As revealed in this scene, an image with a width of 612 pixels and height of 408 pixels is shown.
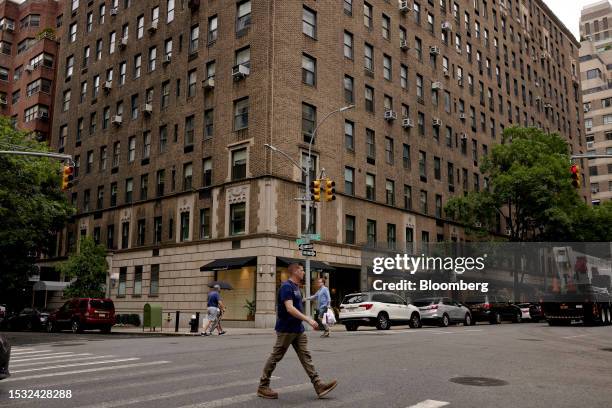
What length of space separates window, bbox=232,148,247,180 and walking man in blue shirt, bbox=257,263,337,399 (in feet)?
85.0

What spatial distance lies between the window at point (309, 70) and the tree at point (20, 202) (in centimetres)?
1546

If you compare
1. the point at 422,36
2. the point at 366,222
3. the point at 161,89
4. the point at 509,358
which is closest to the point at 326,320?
the point at 509,358

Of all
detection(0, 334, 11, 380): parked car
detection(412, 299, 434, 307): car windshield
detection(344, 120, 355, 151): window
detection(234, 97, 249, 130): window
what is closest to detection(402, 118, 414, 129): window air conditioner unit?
detection(344, 120, 355, 151): window

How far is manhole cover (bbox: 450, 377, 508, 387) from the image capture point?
877 cm

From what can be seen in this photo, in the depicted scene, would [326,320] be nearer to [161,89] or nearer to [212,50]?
[212,50]

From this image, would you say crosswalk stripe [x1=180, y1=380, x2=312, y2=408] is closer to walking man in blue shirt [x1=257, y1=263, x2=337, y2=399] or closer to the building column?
walking man in blue shirt [x1=257, y1=263, x2=337, y2=399]

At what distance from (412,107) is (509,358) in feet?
113

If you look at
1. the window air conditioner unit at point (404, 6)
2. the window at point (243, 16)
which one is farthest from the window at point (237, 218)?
the window air conditioner unit at point (404, 6)

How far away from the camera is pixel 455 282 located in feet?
154

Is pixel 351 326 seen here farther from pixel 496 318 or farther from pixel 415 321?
pixel 496 318

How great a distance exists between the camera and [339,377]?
938cm

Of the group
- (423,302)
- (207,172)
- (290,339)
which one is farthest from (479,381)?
(207,172)

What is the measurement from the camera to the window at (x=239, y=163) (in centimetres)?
3353

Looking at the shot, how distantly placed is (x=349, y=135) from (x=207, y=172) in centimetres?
975
